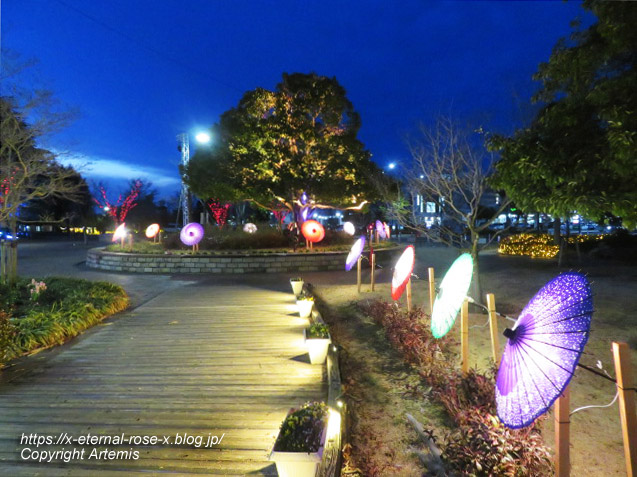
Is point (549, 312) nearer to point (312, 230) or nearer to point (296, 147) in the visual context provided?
point (312, 230)

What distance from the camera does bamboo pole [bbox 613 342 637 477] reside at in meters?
2.24

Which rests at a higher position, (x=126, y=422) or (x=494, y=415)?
(x=494, y=415)

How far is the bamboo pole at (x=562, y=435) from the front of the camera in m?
2.52

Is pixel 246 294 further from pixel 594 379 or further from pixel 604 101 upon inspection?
pixel 604 101

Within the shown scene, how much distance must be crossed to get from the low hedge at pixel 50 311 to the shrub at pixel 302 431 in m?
5.31

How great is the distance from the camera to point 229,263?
674 inches

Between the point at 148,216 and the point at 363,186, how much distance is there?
146ft

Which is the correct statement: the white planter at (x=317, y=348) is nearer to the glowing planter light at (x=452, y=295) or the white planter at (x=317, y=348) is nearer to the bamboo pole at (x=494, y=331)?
the glowing planter light at (x=452, y=295)

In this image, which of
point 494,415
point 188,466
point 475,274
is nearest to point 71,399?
point 188,466

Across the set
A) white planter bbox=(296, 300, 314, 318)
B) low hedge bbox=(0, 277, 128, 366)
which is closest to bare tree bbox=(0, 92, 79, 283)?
low hedge bbox=(0, 277, 128, 366)

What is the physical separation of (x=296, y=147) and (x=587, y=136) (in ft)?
50.9

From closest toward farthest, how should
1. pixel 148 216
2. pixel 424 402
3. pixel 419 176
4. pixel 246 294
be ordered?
pixel 424 402
pixel 419 176
pixel 246 294
pixel 148 216

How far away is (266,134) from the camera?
1873 cm

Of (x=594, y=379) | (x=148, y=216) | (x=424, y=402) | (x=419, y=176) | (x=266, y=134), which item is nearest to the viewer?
(x=424, y=402)
